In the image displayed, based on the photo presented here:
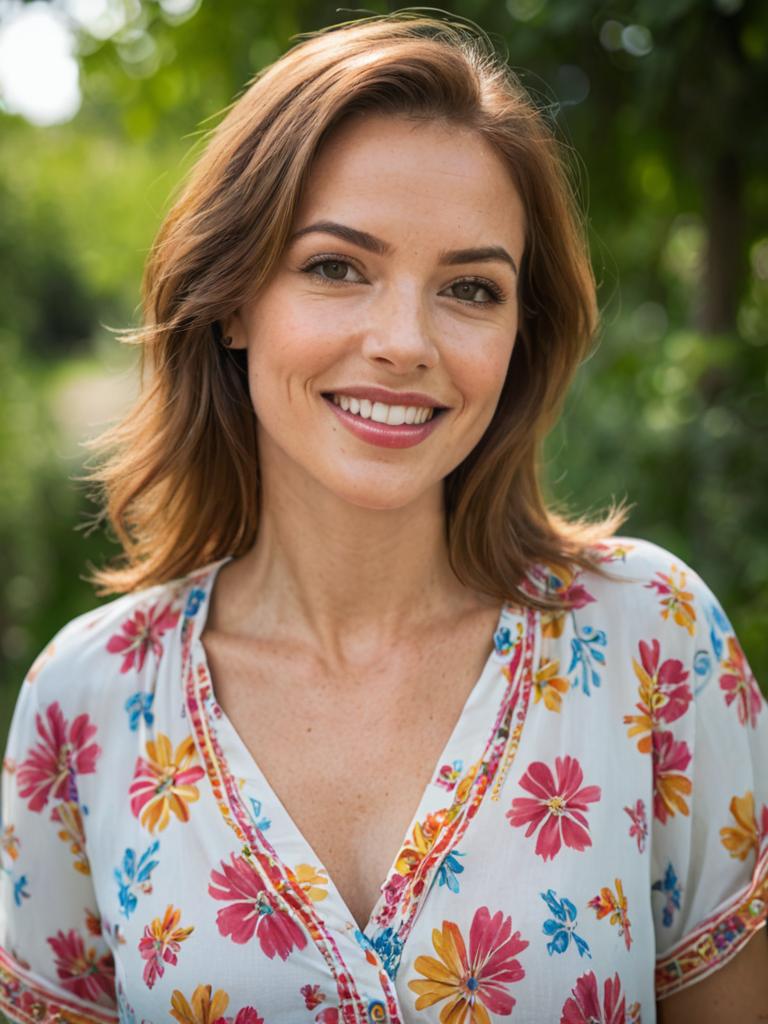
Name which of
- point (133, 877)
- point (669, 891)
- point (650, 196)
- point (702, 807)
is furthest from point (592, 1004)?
point (650, 196)

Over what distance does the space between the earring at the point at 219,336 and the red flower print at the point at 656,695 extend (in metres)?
0.86

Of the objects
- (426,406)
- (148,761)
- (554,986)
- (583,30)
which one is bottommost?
(554,986)

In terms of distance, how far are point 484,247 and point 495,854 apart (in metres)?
0.91

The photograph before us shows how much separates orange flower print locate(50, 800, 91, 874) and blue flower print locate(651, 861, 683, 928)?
953 millimetres

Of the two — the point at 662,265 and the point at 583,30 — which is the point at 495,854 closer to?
the point at 583,30

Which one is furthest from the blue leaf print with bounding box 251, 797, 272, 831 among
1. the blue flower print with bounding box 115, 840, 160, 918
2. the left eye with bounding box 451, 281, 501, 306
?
the left eye with bounding box 451, 281, 501, 306

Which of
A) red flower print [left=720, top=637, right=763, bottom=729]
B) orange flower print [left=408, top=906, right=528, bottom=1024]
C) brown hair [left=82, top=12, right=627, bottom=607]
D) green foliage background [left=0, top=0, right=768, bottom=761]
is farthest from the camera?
green foliage background [left=0, top=0, right=768, bottom=761]

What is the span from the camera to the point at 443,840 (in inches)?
67.0

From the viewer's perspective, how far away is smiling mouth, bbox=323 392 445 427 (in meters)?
1.70

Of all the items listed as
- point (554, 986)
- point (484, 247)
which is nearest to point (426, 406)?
point (484, 247)

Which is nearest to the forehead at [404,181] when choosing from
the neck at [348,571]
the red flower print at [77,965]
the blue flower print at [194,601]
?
the neck at [348,571]

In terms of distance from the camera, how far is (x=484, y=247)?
1729 mm

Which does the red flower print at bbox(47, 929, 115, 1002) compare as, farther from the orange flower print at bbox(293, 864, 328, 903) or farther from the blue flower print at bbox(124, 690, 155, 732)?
the orange flower print at bbox(293, 864, 328, 903)

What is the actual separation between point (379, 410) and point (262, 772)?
608 mm
